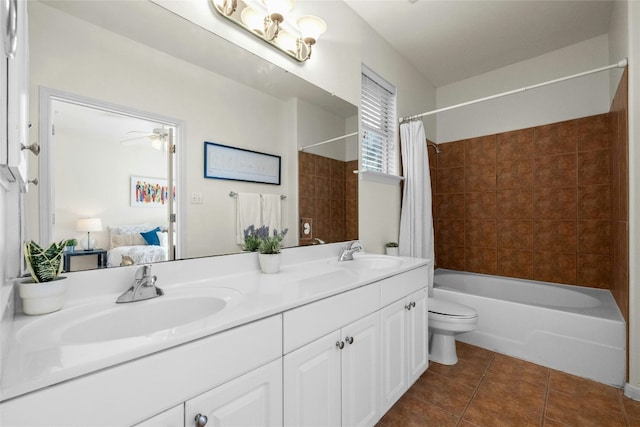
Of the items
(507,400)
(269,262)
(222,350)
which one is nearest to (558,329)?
(507,400)

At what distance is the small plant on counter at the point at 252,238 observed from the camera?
1432 mm

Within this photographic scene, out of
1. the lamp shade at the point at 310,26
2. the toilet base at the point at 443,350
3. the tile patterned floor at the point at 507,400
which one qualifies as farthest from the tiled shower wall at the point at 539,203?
the lamp shade at the point at 310,26

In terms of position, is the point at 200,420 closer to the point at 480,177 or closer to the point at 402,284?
the point at 402,284

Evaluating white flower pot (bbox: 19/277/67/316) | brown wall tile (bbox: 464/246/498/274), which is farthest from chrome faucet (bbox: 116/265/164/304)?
brown wall tile (bbox: 464/246/498/274)

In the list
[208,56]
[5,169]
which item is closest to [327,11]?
[208,56]

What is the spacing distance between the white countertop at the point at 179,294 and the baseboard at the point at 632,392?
52.9 inches

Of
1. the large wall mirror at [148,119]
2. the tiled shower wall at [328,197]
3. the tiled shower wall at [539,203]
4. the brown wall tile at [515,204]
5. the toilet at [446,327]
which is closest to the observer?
the large wall mirror at [148,119]

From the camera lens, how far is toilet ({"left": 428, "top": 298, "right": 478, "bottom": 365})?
1.96 metres

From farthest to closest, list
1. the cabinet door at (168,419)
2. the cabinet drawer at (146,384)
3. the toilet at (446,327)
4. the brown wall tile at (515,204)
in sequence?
1. the brown wall tile at (515,204)
2. the toilet at (446,327)
3. the cabinet door at (168,419)
4. the cabinet drawer at (146,384)

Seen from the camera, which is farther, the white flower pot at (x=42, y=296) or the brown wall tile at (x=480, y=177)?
A: the brown wall tile at (x=480, y=177)

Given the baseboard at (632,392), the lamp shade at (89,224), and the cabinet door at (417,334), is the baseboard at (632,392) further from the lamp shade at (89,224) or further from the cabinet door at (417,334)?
the lamp shade at (89,224)

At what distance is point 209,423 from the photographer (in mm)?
754

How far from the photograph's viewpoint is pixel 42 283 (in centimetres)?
79

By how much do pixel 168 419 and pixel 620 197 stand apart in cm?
276
